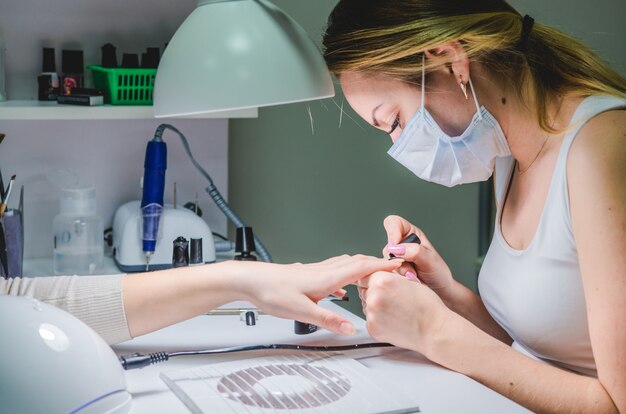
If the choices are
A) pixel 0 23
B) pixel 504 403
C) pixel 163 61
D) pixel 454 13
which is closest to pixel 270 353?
pixel 504 403

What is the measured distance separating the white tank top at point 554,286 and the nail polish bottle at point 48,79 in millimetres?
1093

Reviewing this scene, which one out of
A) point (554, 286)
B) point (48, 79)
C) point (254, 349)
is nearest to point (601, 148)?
point (554, 286)

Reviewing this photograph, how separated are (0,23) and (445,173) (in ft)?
3.59

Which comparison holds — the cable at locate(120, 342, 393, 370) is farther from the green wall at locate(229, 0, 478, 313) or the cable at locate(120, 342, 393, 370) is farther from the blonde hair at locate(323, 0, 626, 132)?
the green wall at locate(229, 0, 478, 313)

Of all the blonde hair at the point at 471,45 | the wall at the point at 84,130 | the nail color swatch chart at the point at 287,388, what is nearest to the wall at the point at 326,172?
the wall at the point at 84,130

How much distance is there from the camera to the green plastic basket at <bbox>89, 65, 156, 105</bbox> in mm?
1768

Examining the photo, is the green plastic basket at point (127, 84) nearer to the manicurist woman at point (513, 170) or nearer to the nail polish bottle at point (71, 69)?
the nail polish bottle at point (71, 69)

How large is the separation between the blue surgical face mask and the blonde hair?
6 centimetres

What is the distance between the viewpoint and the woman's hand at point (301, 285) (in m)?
1.18

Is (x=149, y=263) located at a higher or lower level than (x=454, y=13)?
lower

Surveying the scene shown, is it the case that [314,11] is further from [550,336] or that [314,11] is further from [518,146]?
[550,336]

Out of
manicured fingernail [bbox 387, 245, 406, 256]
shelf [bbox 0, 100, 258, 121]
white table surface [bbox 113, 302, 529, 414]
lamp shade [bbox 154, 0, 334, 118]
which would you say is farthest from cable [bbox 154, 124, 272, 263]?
lamp shade [bbox 154, 0, 334, 118]

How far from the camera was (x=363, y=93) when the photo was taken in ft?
4.28

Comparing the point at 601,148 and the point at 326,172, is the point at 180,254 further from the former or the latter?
the point at 326,172
